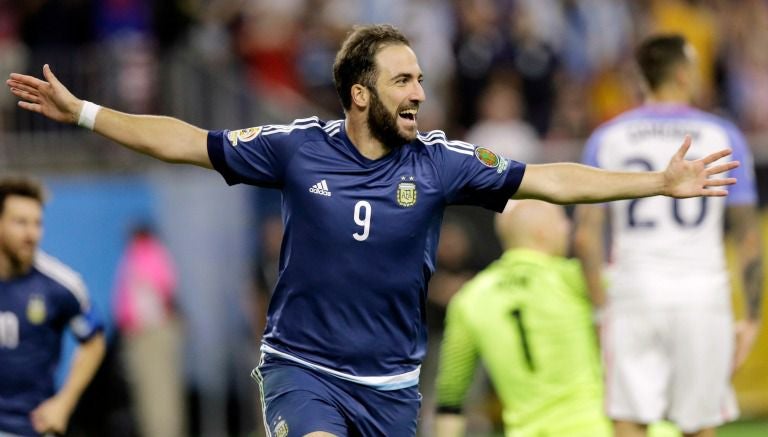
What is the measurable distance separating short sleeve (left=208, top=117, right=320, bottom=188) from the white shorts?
2.60 m

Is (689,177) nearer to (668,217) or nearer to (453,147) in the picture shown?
(453,147)

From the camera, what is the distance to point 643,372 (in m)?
8.82

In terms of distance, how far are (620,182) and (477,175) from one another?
0.64 metres

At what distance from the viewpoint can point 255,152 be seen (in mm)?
7129

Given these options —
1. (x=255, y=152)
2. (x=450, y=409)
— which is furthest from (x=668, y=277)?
(x=255, y=152)

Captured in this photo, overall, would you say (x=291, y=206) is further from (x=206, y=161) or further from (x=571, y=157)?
(x=571, y=157)

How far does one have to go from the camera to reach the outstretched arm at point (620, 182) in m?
6.96

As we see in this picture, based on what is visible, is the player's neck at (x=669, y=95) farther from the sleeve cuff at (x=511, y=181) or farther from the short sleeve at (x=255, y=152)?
the short sleeve at (x=255, y=152)

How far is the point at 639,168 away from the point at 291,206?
2.43 metres

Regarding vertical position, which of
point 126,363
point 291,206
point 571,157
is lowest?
point 126,363

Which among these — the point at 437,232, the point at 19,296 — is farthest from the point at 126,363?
the point at 437,232

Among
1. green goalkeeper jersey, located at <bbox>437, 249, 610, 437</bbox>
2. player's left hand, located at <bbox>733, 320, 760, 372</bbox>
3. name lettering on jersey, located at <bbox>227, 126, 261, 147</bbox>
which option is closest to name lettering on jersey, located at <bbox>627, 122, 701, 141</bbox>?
green goalkeeper jersey, located at <bbox>437, 249, 610, 437</bbox>

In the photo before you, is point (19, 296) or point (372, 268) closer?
point (372, 268)

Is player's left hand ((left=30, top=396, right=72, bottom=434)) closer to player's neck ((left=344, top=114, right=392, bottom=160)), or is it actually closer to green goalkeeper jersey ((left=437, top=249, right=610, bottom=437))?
A: green goalkeeper jersey ((left=437, top=249, right=610, bottom=437))
